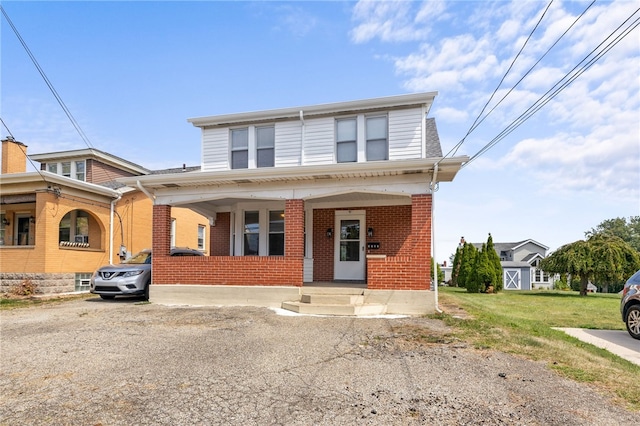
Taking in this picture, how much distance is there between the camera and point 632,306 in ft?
23.1

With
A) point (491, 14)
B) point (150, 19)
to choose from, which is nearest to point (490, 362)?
point (491, 14)

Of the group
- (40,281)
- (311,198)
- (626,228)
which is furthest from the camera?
(626,228)

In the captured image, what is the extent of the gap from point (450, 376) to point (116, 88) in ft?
48.1

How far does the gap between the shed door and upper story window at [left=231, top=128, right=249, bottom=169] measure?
34.7 metres

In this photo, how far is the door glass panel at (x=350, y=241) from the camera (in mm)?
12008

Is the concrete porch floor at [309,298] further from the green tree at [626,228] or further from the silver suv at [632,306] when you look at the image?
the green tree at [626,228]

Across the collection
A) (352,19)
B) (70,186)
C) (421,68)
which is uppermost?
(352,19)

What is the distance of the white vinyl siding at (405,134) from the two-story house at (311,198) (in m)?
0.03

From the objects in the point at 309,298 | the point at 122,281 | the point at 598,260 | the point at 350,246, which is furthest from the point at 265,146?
the point at 598,260

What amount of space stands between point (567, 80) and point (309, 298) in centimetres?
674

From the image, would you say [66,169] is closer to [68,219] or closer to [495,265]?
[68,219]

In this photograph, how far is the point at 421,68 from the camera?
9875 millimetres

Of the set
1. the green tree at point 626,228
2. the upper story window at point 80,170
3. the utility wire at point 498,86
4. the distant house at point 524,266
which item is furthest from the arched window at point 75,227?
the green tree at point 626,228

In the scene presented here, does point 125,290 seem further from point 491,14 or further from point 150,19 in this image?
point 491,14
